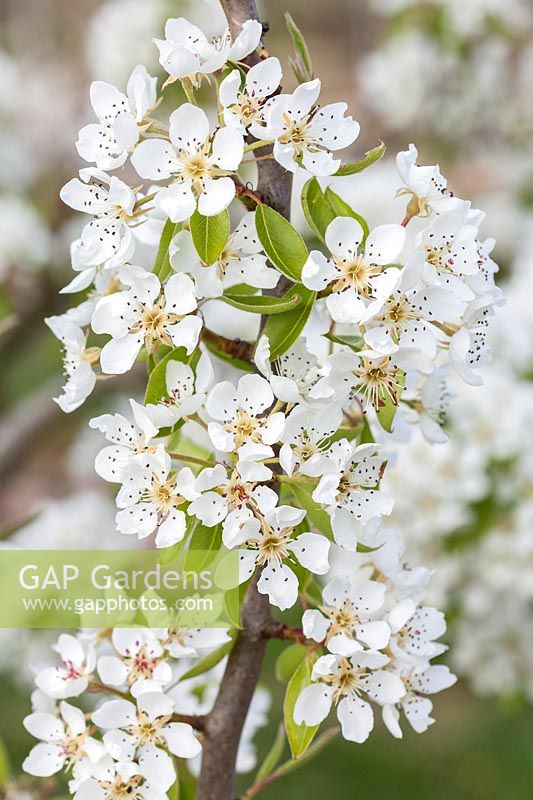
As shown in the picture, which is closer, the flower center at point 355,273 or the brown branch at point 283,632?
the flower center at point 355,273

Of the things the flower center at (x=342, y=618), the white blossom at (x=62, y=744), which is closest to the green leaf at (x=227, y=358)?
the flower center at (x=342, y=618)

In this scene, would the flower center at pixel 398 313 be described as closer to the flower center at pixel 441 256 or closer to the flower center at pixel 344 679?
the flower center at pixel 441 256

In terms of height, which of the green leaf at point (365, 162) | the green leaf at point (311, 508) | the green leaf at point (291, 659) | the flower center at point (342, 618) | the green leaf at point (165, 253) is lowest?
the flower center at point (342, 618)

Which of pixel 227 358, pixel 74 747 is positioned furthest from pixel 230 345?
pixel 74 747

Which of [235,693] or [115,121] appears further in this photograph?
[235,693]

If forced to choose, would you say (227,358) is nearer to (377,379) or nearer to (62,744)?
(377,379)

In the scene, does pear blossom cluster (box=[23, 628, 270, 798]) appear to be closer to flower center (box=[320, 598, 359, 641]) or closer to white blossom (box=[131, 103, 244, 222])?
flower center (box=[320, 598, 359, 641])
